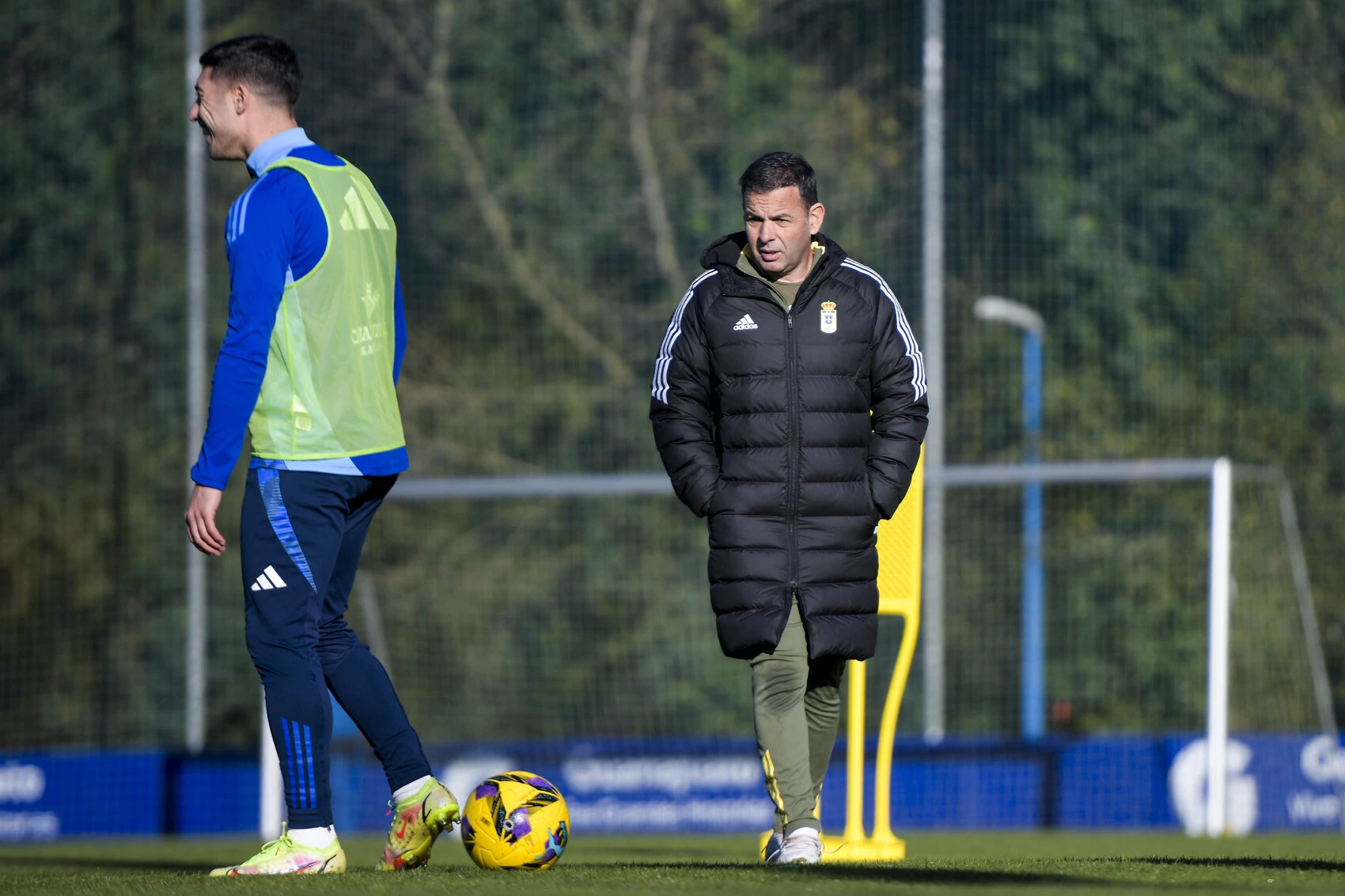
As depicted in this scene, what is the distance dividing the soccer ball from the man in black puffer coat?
55cm

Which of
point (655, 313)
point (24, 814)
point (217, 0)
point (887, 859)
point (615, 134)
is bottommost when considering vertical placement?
point (24, 814)

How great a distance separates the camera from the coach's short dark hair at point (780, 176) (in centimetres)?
496

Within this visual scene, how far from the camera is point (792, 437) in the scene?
493 cm

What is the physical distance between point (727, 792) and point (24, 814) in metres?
3.75

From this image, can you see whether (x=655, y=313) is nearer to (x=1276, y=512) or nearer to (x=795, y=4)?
(x=795, y=4)

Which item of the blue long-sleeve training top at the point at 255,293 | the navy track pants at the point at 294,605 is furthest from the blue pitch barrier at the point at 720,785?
the blue long-sleeve training top at the point at 255,293

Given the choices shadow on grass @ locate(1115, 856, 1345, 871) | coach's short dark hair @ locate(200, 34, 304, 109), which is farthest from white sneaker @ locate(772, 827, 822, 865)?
coach's short dark hair @ locate(200, 34, 304, 109)

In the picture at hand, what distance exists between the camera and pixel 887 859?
5.92 metres

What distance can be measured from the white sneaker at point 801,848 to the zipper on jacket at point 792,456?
585mm

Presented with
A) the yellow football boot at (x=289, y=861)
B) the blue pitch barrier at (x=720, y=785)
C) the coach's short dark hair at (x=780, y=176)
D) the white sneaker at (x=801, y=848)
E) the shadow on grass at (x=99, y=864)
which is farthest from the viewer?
the blue pitch barrier at (x=720, y=785)

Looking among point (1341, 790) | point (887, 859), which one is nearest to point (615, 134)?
point (1341, 790)

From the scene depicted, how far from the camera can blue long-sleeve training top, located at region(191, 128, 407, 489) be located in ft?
15.2

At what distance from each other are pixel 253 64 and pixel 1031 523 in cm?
883

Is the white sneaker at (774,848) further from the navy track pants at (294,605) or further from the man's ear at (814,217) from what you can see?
the man's ear at (814,217)
